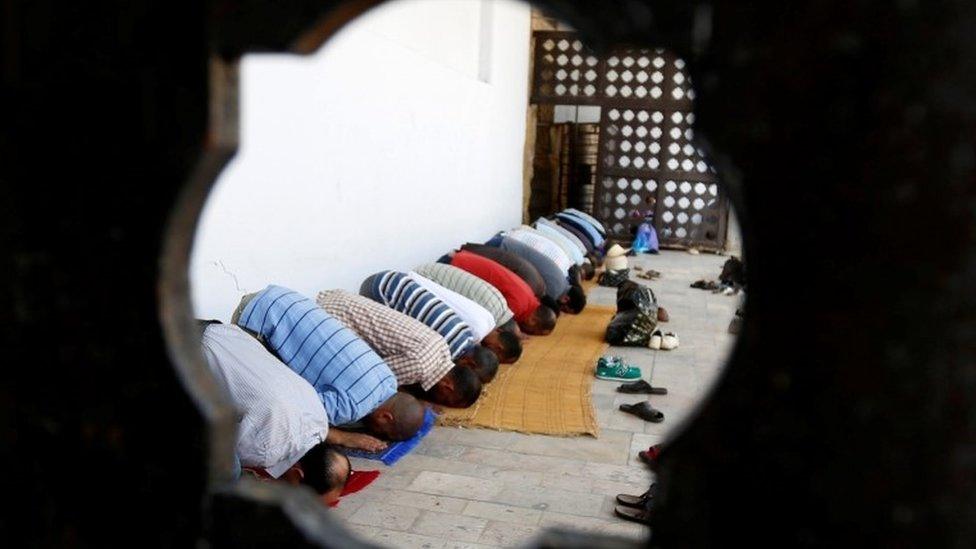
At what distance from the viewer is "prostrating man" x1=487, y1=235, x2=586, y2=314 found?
6.92 meters

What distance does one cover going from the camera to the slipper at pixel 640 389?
4.82 meters

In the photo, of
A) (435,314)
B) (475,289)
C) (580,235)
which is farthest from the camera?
(580,235)

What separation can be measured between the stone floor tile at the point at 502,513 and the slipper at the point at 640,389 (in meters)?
1.76

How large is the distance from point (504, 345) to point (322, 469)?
2.29 m

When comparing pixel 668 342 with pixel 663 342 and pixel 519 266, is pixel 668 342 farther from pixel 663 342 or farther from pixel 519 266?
pixel 519 266

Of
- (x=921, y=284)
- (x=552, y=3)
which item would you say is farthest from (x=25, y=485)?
(x=921, y=284)

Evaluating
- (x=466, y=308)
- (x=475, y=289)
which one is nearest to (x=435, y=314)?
(x=466, y=308)

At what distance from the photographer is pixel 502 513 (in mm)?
3189

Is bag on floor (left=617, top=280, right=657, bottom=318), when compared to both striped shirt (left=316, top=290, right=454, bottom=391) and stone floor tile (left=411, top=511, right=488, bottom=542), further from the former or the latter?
stone floor tile (left=411, top=511, right=488, bottom=542)

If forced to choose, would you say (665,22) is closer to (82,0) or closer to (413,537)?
(82,0)

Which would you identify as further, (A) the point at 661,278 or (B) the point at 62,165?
(A) the point at 661,278

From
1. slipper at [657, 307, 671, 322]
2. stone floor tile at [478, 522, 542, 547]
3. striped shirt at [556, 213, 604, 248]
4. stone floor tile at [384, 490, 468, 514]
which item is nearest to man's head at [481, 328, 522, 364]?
slipper at [657, 307, 671, 322]

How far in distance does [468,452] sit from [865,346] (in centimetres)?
349

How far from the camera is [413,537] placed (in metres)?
2.96
